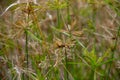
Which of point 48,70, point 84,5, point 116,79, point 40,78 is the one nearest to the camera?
point 40,78

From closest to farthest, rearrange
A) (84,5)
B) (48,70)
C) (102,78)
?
(48,70)
(102,78)
(84,5)

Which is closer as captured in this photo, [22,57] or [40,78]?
[40,78]

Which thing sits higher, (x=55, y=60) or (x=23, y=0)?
(x=23, y=0)

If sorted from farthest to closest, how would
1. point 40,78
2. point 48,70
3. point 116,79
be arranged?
1. point 116,79
2. point 48,70
3. point 40,78

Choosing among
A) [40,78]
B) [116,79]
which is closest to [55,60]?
[40,78]

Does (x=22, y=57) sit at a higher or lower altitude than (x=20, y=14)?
lower

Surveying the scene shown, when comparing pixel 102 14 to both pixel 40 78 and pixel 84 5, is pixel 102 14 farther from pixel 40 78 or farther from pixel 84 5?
pixel 40 78

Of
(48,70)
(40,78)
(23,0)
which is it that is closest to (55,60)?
(48,70)

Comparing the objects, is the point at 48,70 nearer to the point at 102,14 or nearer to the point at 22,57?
the point at 22,57

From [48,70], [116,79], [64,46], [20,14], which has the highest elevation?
[20,14]

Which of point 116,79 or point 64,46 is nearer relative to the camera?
point 64,46
